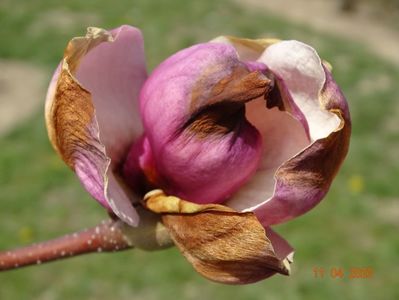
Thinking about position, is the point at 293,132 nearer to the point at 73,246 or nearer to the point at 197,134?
the point at 197,134

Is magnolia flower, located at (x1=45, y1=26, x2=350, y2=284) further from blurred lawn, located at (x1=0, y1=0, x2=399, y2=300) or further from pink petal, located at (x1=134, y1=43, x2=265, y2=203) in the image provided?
blurred lawn, located at (x1=0, y1=0, x2=399, y2=300)

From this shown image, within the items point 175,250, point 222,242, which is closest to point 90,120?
point 222,242

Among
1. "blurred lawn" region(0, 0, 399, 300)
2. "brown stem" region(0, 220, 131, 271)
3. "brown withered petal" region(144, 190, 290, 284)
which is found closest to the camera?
"brown withered petal" region(144, 190, 290, 284)

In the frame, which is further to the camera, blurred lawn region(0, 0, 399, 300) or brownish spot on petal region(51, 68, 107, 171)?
blurred lawn region(0, 0, 399, 300)

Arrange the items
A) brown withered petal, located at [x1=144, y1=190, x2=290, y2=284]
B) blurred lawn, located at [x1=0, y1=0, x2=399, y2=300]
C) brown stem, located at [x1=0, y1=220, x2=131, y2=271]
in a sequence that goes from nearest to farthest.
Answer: brown withered petal, located at [x1=144, y1=190, x2=290, y2=284]
brown stem, located at [x1=0, y1=220, x2=131, y2=271]
blurred lawn, located at [x1=0, y1=0, x2=399, y2=300]

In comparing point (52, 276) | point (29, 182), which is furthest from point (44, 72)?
point (52, 276)

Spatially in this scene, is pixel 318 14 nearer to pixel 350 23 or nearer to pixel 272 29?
pixel 350 23

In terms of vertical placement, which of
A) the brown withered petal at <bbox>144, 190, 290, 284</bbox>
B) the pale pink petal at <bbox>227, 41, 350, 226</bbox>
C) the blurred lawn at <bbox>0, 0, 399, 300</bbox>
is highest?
the pale pink petal at <bbox>227, 41, 350, 226</bbox>

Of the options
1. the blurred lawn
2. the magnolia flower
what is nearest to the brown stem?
the magnolia flower
